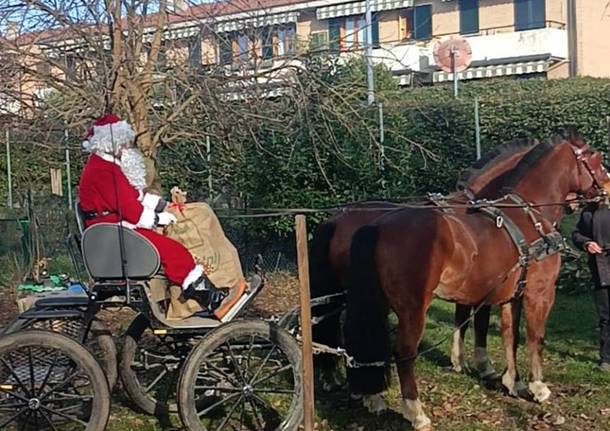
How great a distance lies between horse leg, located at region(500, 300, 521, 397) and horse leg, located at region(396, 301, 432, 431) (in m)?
1.11

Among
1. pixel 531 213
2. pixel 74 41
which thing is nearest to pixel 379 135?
pixel 74 41

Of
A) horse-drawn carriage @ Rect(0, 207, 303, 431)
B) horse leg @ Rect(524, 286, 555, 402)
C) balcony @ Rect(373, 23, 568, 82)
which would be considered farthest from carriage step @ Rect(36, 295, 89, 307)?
balcony @ Rect(373, 23, 568, 82)

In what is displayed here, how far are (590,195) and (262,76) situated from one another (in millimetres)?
3593

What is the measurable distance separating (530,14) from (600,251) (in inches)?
956

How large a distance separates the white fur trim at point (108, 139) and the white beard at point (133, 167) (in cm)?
6

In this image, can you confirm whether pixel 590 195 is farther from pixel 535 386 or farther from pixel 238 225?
pixel 238 225

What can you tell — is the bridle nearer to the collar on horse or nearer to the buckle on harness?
the collar on horse

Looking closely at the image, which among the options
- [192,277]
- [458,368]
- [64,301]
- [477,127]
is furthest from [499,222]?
[477,127]

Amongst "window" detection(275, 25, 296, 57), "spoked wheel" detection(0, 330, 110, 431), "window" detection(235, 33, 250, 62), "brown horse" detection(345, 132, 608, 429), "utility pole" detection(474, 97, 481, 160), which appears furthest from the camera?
"utility pole" detection(474, 97, 481, 160)

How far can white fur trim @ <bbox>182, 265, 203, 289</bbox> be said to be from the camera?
18.0 ft

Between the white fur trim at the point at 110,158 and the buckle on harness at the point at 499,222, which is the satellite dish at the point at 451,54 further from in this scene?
the white fur trim at the point at 110,158

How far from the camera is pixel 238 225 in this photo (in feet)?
44.5

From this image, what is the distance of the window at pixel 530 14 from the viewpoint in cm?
2956

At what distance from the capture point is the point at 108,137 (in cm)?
548
